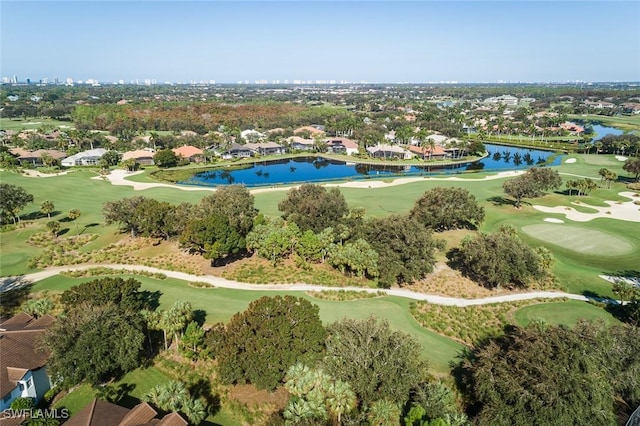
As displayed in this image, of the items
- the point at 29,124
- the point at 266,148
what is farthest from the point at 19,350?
the point at 29,124

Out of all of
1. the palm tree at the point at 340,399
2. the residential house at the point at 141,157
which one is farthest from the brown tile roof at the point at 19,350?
the residential house at the point at 141,157

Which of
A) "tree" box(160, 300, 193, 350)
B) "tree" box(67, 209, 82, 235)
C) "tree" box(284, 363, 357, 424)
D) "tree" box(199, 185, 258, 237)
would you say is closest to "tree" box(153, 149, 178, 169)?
"tree" box(67, 209, 82, 235)

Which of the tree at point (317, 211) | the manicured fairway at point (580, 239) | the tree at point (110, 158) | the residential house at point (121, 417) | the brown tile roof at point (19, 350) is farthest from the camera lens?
the tree at point (110, 158)

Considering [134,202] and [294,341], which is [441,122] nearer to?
[134,202]

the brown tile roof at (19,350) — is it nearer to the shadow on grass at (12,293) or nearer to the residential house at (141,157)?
the shadow on grass at (12,293)

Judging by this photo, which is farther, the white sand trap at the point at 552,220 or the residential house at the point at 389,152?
the residential house at the point at 389,152

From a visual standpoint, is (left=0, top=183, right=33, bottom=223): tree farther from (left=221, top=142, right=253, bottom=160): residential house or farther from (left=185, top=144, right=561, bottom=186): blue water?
(left=221, top=142, right=253, bottom=160): residential house

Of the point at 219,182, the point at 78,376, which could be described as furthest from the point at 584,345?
the point at 219,182
